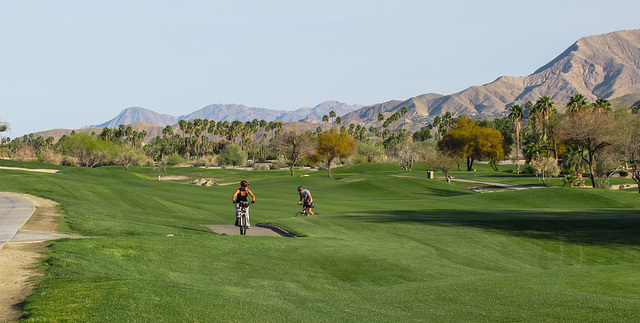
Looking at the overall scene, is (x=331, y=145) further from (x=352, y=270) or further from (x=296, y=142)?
(x=352, y=270)

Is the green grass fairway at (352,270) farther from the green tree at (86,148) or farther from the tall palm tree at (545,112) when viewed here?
the green tree at (86,148)

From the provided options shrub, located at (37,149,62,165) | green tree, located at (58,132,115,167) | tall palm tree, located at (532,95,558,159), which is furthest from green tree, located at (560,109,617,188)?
shrub, located at (37,149,62,165)

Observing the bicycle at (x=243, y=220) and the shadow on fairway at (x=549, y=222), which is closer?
the bicycle at (x=243, y=220)

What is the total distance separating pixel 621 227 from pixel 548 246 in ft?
19.2

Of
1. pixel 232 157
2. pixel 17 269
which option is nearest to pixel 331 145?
pixel 232 157

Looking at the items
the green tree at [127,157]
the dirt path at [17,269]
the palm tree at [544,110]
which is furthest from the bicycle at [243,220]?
the green tree at [127,157]

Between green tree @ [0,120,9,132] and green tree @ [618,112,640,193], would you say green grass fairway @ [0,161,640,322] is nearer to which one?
green tree @ [618,112,640,193]

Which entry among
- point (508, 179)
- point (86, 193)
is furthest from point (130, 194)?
point (508, 179)

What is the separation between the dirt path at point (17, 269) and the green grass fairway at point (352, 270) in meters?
0.28

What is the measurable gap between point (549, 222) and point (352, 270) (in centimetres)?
1622

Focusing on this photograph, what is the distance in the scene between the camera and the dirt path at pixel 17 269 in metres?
8.23

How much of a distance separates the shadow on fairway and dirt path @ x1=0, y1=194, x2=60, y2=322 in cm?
1714

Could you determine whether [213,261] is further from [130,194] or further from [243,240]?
[130,194]

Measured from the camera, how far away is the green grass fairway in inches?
357
